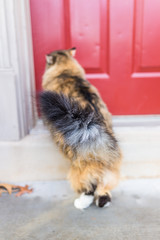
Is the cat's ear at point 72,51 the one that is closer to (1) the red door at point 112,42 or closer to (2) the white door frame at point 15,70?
(1) the red door at point 112,42

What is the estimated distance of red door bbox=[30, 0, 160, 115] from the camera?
2229mm

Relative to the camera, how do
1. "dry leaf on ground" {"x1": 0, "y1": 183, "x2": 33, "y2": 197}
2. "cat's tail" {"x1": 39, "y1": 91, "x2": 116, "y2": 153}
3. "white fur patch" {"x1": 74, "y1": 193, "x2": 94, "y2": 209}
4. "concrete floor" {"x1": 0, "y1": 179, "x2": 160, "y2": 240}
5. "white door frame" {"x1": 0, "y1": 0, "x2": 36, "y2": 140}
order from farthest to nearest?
"dry leaf on ground" {"x1": 0, "y1": 183, "x2": 33, "y2": 197}
"white door frame" {"x1": 0, "y1": 0, "x2": 36, "y2": 140}
"white fur patch" {"x1": 74, "y1": 193, "x2": 94, "y2": 209}
"concrete floor" {"x1": 0, "y1": 179, "x2": 160, "y2": 240}
"cat's tail" {"x1": 39, "y1": 91, "x2": 116, "y2": 153}

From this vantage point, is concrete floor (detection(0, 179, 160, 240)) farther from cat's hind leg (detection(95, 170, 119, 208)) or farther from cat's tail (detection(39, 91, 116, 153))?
cat's tail (detection(39, 91, 116, 153))

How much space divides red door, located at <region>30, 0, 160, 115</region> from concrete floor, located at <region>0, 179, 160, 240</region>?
32.9 inches

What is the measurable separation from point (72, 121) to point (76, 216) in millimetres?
751

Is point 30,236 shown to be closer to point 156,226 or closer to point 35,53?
point 156,226

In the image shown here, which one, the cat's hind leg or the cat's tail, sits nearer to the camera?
the cat's tail

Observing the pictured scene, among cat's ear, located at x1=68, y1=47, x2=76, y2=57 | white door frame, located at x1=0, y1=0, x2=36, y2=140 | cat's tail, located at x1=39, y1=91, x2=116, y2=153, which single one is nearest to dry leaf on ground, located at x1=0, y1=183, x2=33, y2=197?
white door frame, located at x1=0, y1=0, x2=36, y2=140

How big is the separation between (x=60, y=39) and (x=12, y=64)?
51 centimetres

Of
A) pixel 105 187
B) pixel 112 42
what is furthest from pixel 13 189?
pixel 112 42

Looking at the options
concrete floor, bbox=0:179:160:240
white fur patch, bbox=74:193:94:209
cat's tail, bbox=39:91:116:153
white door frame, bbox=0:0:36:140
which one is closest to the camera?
cat's tail, bbox=39:91:116:153

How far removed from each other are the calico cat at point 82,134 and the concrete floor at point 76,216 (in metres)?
0.12

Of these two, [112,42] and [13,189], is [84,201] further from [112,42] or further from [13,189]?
[112,42]

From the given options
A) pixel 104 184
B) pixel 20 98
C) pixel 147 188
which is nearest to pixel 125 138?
pixel 147 188
